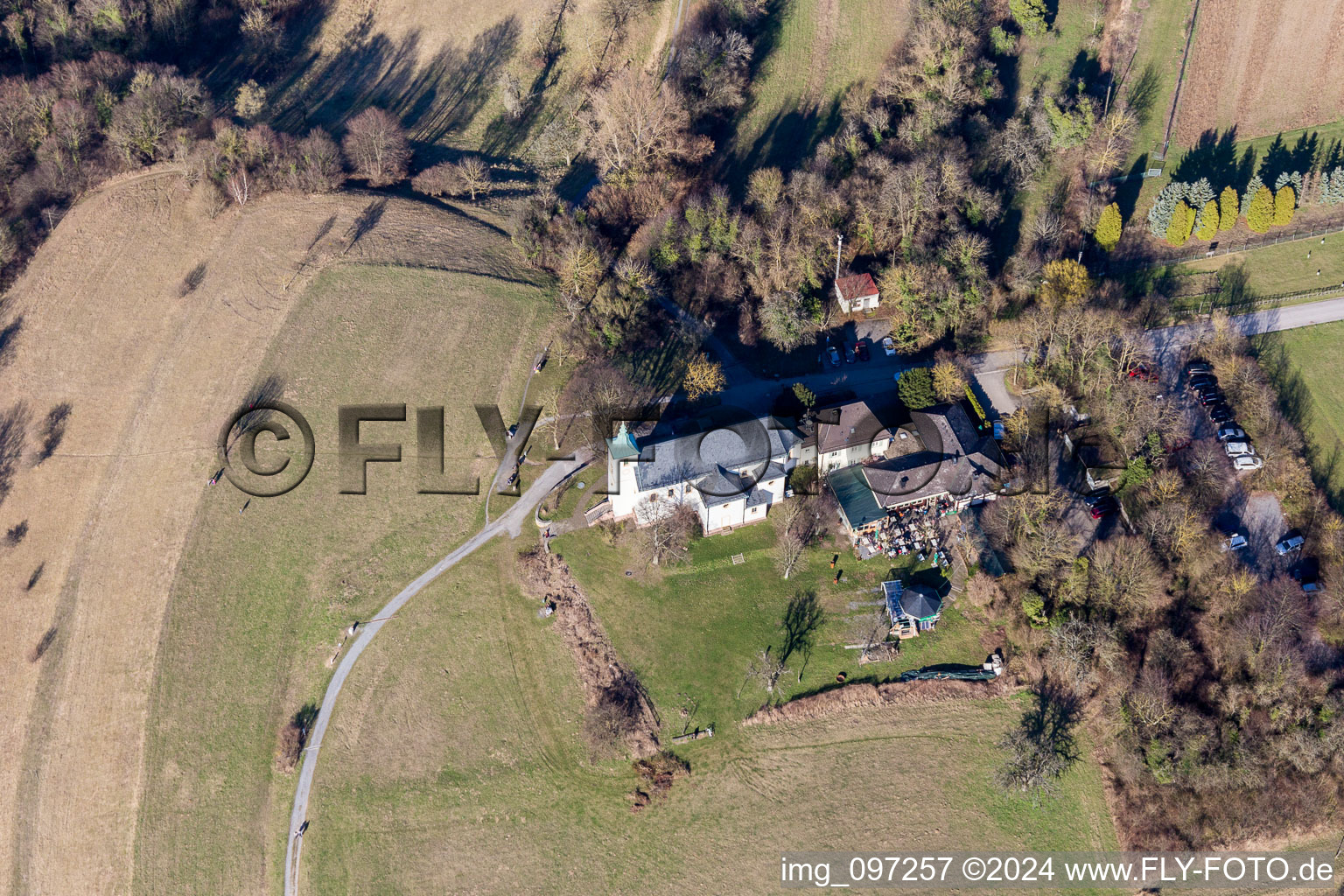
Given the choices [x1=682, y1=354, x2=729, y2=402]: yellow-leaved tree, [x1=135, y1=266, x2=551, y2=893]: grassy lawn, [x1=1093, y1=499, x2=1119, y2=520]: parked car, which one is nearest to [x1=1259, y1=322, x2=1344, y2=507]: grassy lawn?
[x1=1093, y1=499, x2=1119, y2=520]: parked car

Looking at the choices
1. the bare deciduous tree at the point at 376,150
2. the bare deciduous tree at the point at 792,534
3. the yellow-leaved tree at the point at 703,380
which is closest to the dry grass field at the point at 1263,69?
the yellow-leaved tree at the point at 703,380

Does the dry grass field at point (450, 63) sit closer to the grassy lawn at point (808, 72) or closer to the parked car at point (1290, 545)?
the grassy lawn at point (808, 72)

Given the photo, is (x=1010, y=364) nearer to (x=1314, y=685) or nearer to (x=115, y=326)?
(x=1314, y=685)

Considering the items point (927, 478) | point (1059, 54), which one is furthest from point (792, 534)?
point (1059, 54)

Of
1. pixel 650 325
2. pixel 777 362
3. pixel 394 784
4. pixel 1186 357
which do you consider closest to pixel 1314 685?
pixel 1186 357

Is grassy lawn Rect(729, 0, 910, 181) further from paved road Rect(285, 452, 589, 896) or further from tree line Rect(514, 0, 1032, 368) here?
paved road Rect(285, 452, 589, 896)

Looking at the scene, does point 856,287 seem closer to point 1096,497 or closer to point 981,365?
point 981,365
